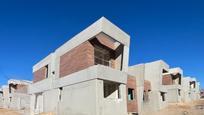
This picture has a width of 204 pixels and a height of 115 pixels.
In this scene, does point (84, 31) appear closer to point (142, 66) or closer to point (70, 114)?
point (70, 114)

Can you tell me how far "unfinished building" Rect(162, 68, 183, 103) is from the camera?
150 ft

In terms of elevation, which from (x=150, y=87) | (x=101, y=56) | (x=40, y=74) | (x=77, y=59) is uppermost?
(x=101, y=56)

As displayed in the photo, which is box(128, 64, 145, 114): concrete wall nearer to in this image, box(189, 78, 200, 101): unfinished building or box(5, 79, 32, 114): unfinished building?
box(5, 79, 32, 114): unfinished building

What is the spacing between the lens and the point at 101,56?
2375 centimetres

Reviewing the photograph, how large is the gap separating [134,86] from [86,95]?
14.0 m

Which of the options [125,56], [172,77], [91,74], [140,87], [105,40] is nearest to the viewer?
[91,74]

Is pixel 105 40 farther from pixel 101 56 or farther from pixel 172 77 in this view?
pixel 172 77

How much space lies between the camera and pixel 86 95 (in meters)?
19.7

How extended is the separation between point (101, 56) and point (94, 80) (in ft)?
16.7

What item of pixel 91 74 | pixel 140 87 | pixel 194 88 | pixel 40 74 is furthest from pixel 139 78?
pixel 194 88

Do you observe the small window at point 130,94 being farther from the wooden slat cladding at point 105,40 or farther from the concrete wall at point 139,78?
the wooden slat cladding at point 105,40

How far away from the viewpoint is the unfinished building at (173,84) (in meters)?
45.8

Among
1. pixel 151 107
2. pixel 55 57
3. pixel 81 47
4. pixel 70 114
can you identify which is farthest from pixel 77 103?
pixel 151 107

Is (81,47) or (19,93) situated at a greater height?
(81,47)
